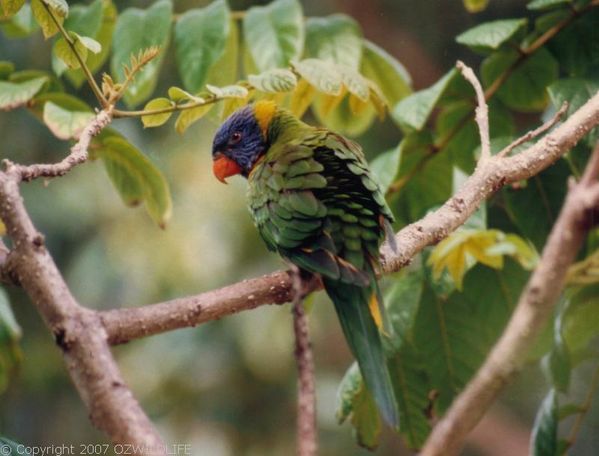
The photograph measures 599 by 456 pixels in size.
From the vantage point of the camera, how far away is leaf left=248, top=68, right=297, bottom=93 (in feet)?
5.66

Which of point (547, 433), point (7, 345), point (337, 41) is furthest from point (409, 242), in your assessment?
point (7, 345)

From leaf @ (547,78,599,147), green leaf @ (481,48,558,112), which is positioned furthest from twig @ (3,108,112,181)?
green leaf @ (481,48,558,112)

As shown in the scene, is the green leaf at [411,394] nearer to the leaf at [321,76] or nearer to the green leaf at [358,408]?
the green leaf at [358,408]

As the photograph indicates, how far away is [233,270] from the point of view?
4707 mm

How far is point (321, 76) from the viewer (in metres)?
1.85

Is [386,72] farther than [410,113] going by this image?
Yes

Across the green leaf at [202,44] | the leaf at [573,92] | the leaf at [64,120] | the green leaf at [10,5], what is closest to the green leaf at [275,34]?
the green leaf at [202,44]

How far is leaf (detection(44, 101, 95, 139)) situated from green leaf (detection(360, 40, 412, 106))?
0.89m

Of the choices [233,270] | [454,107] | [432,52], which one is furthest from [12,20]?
[432,52]

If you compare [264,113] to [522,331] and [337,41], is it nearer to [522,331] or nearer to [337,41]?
[337,41]

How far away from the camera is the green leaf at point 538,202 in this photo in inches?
82.0

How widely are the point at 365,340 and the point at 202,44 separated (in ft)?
3.37

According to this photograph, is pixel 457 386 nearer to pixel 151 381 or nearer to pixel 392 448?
pixel 151 381

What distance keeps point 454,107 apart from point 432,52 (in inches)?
107
